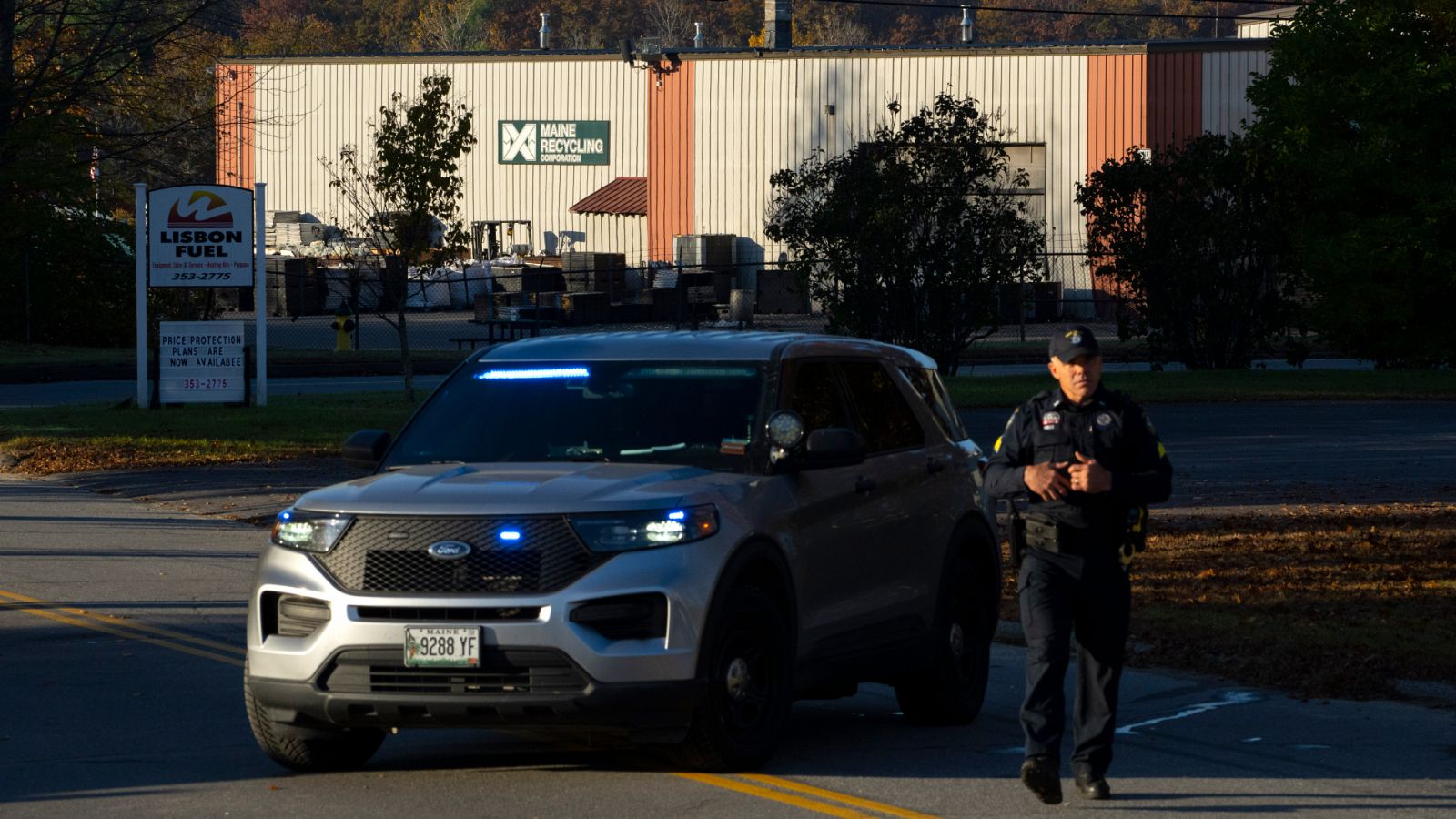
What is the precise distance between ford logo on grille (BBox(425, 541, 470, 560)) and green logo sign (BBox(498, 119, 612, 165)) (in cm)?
5656

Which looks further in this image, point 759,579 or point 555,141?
point 555,141

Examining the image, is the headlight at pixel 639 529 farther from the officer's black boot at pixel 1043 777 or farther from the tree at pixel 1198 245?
the tree at pixel 1198 245

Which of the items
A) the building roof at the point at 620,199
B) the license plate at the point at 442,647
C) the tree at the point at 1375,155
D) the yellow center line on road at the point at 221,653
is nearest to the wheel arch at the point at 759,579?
the yellow center line on road at the point at 221,653

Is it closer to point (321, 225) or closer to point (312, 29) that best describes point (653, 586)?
point (321, 225)

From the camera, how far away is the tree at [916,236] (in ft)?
93.9

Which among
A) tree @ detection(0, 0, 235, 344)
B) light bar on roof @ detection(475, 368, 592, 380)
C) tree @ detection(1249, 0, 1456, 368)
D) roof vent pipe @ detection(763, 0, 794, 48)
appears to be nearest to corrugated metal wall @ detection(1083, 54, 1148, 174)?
roof vent pipe @ detection(763, 0, 794, 48)

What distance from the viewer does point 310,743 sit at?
7.66 m

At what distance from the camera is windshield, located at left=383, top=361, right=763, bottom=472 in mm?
8008

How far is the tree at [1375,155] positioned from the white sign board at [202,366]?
13.8m

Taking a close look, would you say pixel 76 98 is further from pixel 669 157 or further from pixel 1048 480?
pixel 669 157

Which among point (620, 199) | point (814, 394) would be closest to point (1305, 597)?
point (814, 394)

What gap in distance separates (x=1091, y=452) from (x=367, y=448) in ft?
9.92

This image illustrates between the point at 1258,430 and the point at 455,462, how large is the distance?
685 inches

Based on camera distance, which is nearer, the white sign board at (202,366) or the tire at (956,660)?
the tire at (956,660)
